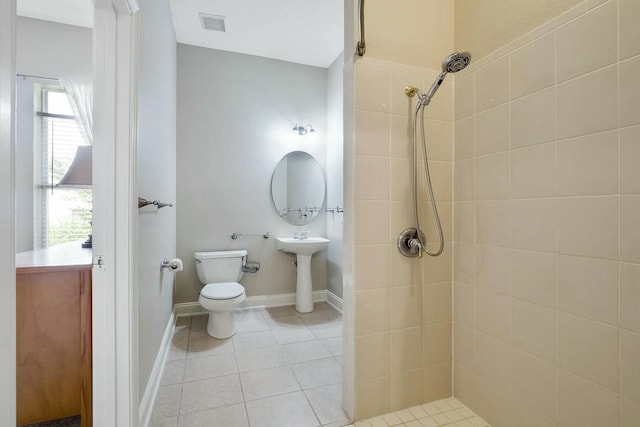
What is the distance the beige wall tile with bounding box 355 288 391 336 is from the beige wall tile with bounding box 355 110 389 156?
2.26 ft

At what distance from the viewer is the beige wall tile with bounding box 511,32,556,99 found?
1099 millimetres

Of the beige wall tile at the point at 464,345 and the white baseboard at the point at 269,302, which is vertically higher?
the beige wall tile at the point at 464,345

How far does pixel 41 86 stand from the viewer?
227 centimetres

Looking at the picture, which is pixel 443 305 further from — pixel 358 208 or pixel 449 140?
pixel 449 140

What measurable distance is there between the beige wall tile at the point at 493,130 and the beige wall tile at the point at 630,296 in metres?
0.62

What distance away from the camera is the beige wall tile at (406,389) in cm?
146

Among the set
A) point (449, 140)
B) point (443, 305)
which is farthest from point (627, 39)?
point (443, 305)

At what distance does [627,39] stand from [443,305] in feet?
4.16

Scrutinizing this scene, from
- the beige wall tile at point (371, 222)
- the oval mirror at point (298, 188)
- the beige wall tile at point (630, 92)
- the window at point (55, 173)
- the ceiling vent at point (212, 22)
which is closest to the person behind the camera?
the beige wall tile at point (630, 92)

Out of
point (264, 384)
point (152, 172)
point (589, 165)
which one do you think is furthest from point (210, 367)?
point (589, 165)

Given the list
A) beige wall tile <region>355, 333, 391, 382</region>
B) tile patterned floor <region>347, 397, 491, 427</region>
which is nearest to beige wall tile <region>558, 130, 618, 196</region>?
beige wall tile <region>355, 333, 391, 382</region>

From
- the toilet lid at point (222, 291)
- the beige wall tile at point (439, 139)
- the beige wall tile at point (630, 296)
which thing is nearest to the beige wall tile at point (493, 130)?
the beige wall tile at point (439, 139)

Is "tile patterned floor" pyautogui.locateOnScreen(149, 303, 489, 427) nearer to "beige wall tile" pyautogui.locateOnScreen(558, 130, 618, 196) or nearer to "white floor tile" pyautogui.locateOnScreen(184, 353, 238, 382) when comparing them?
"white floor tile" pyautogui.locateOnScreen(184, 353, 238, 382)

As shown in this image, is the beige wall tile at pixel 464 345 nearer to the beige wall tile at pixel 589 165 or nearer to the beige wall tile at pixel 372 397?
the beige wall tile at pixel 372 397
